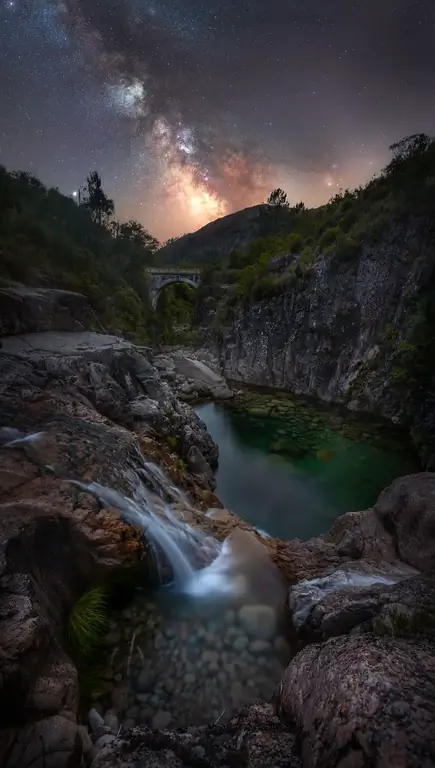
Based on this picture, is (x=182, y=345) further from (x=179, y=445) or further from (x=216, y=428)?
(x=179, y=445)

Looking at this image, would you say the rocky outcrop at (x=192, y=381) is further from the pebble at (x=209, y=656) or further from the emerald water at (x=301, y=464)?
the pebble at (x=209, y=656)

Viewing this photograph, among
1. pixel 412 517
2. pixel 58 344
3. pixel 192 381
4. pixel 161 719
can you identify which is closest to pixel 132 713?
pixel 161 719

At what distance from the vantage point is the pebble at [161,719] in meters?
3.20

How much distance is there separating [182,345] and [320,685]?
146 feet

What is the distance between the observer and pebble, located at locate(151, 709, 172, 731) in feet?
10.5

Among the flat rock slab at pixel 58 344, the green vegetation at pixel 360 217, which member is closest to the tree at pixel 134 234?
the green vegetation at pixel 360 217

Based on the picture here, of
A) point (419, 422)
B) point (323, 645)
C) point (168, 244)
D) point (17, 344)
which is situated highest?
point (168, 244)

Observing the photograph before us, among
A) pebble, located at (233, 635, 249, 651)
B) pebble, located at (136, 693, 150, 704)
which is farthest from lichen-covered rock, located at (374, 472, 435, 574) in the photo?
pebble, located at (136, 693, 150, 704)

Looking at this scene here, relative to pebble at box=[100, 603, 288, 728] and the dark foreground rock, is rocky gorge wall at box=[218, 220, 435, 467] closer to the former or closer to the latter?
pebble at box=[100, 603, 288, 728]

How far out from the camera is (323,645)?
3.00 meters

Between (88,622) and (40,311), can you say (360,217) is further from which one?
(88,622)

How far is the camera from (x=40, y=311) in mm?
11750

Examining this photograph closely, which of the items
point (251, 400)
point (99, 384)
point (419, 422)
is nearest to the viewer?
point (99, 384)

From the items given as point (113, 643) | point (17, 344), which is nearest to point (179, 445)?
point (17, 344)
